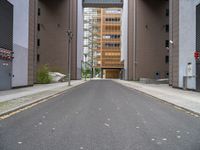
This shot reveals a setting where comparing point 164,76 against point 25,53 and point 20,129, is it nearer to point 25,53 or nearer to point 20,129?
point 25,53

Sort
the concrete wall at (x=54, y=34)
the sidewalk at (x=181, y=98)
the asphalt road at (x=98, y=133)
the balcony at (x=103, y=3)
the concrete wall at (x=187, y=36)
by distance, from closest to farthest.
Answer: the asphalt road at (x=98, y=133) < the sidewalk at (x=181, y=98) < the concrete wall at (x=187, y=36) < the concrete wall at (x=54, y=34) < the balcony at (x=103, y=3)

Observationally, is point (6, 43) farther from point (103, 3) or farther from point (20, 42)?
point (103, 3)

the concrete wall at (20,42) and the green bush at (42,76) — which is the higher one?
the concrete wall at (20,42)

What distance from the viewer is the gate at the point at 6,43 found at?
2192 cm

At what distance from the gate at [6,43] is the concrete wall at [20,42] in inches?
41.3

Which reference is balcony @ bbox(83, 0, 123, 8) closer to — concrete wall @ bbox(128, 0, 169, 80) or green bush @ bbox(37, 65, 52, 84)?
concrete wall @ bbox(128, 0, 169, 80)

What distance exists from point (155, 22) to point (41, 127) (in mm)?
55304

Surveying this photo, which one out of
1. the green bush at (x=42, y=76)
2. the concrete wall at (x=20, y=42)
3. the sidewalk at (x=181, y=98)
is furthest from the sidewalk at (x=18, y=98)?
the green bush at (x=42, y=76)

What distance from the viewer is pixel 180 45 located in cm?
2792

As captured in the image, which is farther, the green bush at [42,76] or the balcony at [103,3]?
the balcony at [103,3]

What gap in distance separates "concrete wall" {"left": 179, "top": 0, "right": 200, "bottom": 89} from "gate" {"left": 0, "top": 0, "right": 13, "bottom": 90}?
16.5 m

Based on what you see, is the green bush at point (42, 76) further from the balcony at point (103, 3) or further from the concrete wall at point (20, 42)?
the balcony at point (103, 3)

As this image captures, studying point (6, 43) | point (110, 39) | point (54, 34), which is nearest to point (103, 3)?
point (54, 34)

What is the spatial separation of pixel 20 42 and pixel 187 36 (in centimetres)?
1646
